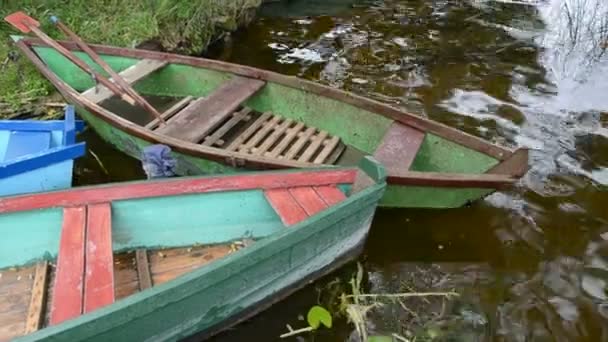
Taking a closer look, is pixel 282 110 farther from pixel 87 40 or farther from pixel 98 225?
pixel 87 40

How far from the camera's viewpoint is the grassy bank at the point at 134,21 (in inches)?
268

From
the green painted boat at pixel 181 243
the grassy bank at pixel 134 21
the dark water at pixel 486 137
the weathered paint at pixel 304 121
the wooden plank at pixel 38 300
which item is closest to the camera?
the green painted boat at pixel 181 243

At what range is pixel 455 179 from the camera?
13.0ft

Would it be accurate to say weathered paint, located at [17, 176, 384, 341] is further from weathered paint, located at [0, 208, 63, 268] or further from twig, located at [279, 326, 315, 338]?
weathered paint, located at [0, 208, 63, 268]

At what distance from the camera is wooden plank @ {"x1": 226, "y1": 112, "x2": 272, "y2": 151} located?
15.8 feet

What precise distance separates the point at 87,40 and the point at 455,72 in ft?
14.2

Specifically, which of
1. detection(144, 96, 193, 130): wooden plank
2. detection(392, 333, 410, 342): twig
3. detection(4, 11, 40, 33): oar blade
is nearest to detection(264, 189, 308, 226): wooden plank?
detection(392, 333, 410, 342): twig

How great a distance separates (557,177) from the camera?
17.0 ft

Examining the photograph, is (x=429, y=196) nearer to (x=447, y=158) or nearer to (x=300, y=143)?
(x=447, y=158)

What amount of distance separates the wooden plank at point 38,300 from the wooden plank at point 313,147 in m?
1.95

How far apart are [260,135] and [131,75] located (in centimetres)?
147

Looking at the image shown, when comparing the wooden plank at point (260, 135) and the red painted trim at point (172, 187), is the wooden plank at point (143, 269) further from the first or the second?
the wooden plank at point (260, 135)

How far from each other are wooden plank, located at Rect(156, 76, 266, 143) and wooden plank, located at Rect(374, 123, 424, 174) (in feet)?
4.54

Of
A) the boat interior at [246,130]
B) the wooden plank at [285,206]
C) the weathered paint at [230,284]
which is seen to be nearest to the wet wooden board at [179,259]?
the weathered paint at [230,284]
